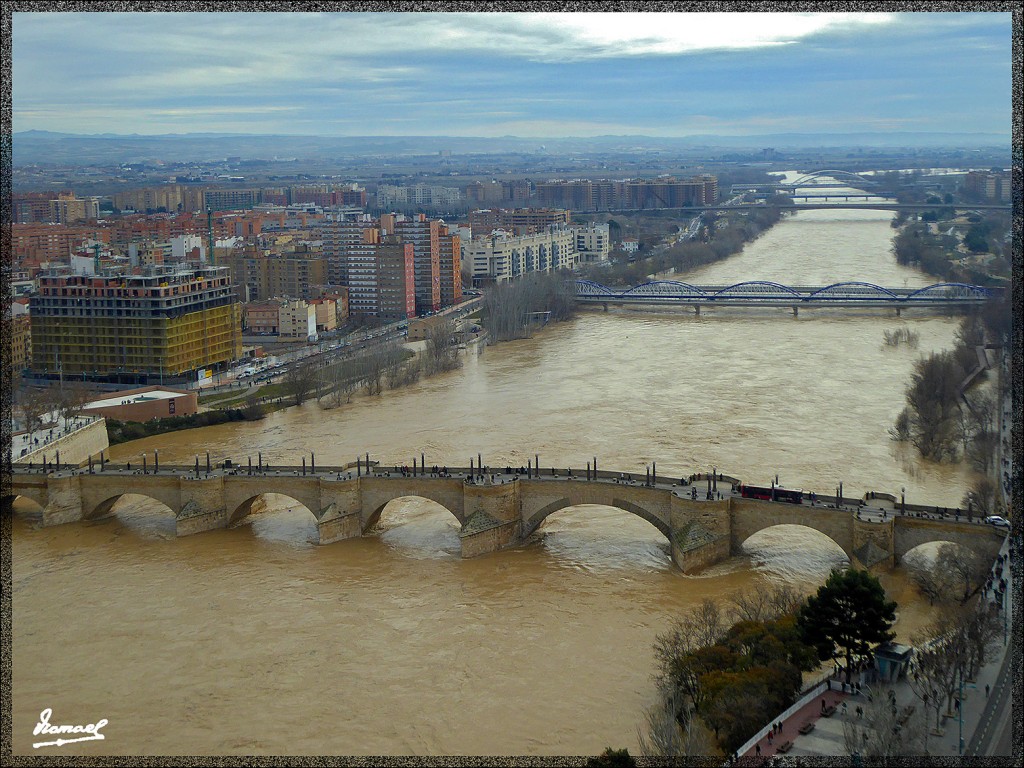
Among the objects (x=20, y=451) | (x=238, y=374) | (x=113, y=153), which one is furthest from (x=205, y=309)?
(x=113, y=153)

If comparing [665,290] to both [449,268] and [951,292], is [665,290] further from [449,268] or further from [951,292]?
[951,292]

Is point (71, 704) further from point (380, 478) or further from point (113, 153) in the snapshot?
point (113, 153)

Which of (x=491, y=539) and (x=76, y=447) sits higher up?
(x=76, y=447)

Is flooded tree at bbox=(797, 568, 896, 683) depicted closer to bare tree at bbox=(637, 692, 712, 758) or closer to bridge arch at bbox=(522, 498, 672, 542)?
bare tree at bbox=(637, 692, 712, 758)

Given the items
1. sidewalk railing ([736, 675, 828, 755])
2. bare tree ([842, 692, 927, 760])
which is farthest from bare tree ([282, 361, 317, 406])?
bare tree ([842, 692, 927, 760])

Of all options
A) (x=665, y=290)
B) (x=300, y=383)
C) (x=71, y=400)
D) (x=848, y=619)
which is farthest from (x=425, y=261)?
(x=848, y=619)
